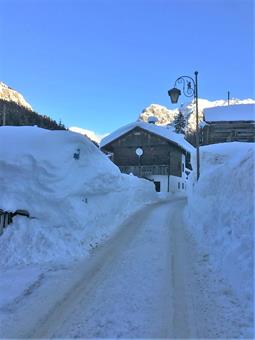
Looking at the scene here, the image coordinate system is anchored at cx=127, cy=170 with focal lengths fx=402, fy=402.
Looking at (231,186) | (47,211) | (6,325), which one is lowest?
(6,325)

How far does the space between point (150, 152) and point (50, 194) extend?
3480cm

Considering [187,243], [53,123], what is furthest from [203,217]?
[53,123]

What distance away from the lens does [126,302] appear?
254 inches

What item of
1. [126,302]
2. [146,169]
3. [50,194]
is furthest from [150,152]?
[126,302]

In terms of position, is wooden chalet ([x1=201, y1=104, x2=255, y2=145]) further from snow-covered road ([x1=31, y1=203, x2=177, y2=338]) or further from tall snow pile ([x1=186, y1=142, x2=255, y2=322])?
snow-covered road ([x1=31, y1=203, x2=177, y2=338])

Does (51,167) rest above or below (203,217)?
above

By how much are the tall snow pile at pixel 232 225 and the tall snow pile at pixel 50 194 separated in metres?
3.18

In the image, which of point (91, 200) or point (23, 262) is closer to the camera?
point (23, 262)

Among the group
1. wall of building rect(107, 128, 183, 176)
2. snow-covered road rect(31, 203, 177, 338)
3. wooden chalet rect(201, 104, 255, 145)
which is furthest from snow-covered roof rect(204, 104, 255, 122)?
wall of building rect(107, 128, 183, 176)

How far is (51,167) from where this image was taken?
11461 mm

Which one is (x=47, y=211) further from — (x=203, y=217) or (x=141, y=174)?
(x=141, y=174)

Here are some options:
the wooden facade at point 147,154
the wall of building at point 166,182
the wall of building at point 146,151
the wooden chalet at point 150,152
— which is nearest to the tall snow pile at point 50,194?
the wall of building at point 166,182

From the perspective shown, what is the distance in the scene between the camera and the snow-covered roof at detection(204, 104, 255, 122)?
2272 centimetres

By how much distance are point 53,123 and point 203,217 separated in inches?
1383
